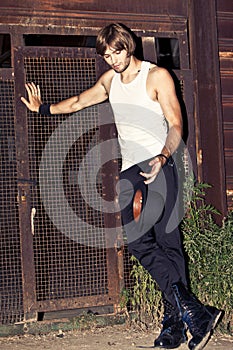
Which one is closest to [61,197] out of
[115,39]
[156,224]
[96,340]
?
[156,224]

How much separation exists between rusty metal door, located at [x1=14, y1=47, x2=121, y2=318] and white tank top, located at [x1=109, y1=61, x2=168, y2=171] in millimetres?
857

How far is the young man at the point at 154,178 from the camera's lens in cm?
429

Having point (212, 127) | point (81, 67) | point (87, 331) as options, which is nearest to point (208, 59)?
point (212, 127)

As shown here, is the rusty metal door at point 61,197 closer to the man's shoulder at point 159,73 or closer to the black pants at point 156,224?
the black pants at point 156,224

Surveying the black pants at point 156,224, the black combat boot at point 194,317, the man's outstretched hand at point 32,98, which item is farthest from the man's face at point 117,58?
the black combat boot at point 194,317

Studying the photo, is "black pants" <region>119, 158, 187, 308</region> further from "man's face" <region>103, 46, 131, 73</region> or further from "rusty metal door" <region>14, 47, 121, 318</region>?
"rusty metal door" <region>14, 47, 121, 318</region>

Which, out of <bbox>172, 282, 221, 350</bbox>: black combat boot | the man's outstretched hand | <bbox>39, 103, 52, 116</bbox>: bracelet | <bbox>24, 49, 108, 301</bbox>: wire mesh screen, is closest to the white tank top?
<bbox>39, 103, 52, 116</bbox>: bracelet

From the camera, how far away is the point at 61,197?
208 inches

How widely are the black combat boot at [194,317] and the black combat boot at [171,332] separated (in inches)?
5.3

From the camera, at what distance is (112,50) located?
4.25m

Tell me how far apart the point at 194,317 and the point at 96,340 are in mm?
1041

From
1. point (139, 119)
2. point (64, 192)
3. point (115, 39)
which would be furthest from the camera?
point (64, 192)

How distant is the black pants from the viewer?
439 cm

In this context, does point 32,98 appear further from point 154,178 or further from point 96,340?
point 96,340
